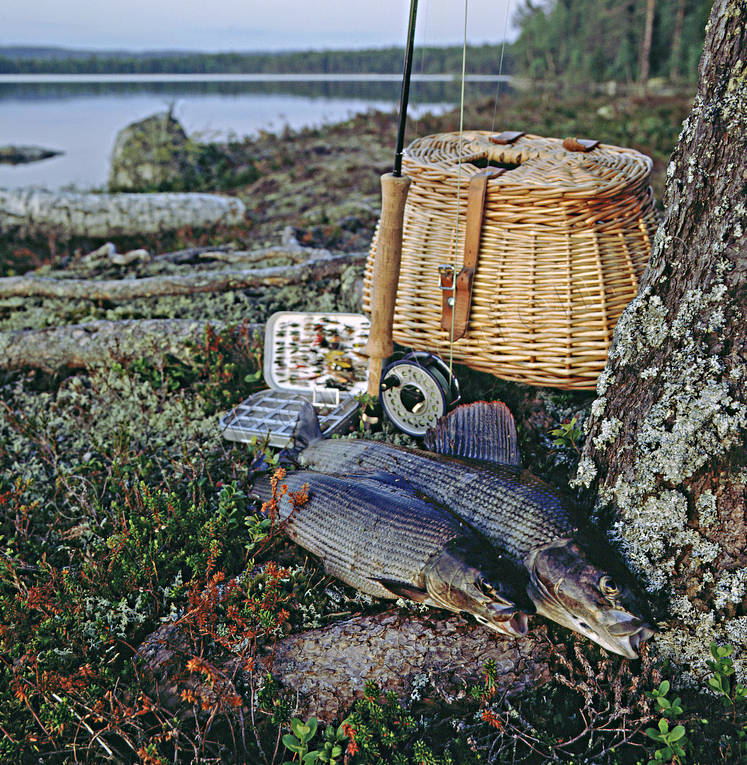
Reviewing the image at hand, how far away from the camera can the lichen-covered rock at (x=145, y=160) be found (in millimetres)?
15867

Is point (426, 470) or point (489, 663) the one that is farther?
point (426, 470)

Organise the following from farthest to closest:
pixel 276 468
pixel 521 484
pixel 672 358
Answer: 1. pixel 276 468
2. pixel 521 484
3. pixel 672 358

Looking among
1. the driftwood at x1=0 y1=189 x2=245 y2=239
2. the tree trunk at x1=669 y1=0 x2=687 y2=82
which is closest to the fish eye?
the driftwood at x1=0 y1=189 x2=245 y2=239

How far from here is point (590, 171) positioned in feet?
12.6

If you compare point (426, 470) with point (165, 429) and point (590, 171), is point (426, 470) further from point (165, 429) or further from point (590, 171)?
point (165, 429)

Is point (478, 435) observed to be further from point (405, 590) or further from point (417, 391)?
point (405, 590)

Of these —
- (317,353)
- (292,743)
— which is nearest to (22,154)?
(317,353)

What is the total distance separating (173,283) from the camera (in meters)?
7.16

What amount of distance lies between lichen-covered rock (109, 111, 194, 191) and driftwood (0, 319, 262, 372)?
422 inches

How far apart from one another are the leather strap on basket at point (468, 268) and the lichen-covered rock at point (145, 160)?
13.5 metres

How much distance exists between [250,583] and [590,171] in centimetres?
305

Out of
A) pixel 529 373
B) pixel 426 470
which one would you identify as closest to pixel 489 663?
pixel 426 470

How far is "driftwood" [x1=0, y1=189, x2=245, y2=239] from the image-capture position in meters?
11.6

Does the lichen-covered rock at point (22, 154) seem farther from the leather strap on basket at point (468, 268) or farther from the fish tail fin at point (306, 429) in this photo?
the leather strap on basket at point (468, 268)
